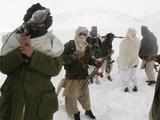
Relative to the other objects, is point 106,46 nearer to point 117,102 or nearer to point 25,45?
point 117,102

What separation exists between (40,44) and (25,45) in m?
0.21

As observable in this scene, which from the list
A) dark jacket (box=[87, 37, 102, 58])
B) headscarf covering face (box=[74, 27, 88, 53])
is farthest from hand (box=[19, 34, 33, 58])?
dark jacket (box=[87, 37, 102, 58])

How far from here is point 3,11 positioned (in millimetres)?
30062

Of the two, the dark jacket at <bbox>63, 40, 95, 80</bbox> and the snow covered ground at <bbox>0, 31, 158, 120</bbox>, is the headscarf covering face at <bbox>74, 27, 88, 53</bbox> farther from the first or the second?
the snow covered ground at <bbox>0, 31, 158, 120</bbox>

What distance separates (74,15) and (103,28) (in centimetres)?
409

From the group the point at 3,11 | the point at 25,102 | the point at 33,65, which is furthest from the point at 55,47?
the point at 3,11

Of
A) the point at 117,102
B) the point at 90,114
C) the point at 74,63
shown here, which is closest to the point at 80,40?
the point at 74,63

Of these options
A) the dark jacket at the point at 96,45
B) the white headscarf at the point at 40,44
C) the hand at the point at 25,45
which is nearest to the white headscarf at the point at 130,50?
the dark jacket at the point at 96,45

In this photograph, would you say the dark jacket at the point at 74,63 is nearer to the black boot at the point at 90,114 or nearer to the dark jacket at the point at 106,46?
the black boot at the point at 90,114

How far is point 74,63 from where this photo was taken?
23.8 feet

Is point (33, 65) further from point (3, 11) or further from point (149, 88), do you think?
point (3, 11)

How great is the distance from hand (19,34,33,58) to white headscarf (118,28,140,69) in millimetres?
5637

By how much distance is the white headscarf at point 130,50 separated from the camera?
9.69m

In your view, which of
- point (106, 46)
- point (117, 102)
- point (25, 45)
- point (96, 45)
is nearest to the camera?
point (25, 45)
